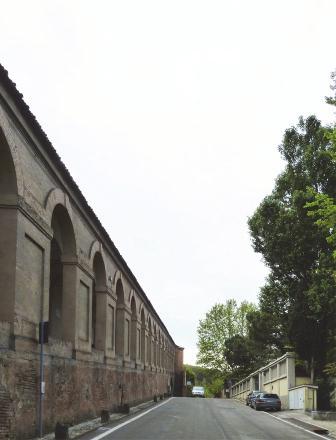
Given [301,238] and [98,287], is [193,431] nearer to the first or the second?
[98,287]

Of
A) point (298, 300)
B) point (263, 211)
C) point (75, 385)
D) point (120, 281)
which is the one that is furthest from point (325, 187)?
point (75, 385)

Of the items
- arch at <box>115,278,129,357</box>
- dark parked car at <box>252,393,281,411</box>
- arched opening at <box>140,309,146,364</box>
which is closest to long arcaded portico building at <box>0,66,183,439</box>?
arch at <box>115,278,129,357</box>

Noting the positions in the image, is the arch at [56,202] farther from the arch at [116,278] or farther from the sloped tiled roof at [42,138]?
the arch at [116,278]

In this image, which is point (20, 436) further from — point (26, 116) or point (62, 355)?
point (26, 116)

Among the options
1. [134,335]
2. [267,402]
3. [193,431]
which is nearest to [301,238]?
[267,402]

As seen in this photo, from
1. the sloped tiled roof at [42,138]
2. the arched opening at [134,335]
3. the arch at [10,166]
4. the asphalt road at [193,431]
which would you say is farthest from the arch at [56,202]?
the arched opening at [134,335]

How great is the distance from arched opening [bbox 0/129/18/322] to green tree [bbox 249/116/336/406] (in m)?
20.6

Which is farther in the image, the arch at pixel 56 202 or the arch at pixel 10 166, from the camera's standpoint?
the arch at pixel 56 202

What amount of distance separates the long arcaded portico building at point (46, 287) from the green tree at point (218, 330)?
59.4 m

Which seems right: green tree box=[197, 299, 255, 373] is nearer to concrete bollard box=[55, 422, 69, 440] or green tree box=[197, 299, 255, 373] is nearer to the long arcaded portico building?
→ the long arcaded portico building

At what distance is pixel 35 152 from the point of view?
53.5ft

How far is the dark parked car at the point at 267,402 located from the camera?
34688 millimetres

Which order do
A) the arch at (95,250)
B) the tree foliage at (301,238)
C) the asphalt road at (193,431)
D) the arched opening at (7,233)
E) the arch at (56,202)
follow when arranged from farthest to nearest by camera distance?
the tree foliage at (301,238) → the arch at (95,250) → the arch at (56,202) → the asphalt road at (193,431) → the arched opening at (7,233)

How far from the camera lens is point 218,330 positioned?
294 feet
